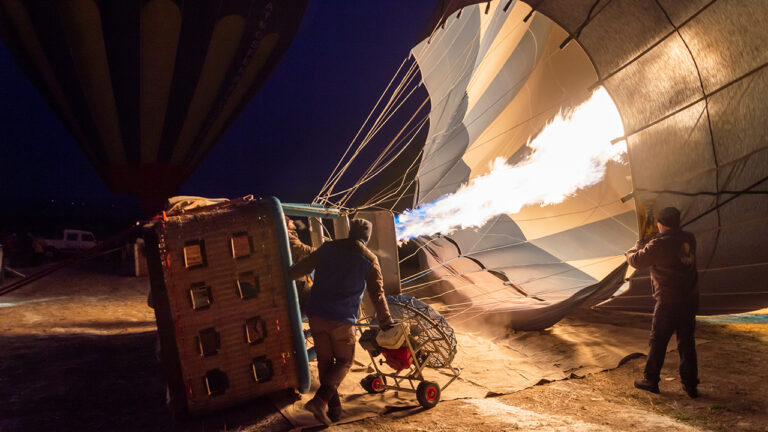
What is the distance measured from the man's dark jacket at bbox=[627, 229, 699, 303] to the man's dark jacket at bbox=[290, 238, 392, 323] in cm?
207

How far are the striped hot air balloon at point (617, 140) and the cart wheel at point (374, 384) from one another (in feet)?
7.07

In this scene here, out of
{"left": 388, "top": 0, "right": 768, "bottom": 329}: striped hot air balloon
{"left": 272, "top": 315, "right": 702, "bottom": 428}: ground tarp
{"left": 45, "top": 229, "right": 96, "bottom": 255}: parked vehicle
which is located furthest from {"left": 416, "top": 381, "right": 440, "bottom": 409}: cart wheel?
{"left": 45, "top": 229, "right": 96, "bottom": 255}: parked vehicle

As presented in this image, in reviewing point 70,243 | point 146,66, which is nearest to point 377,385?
point 146,66

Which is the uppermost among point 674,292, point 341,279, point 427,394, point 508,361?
point 341,279

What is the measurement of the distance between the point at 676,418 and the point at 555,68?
4307mm

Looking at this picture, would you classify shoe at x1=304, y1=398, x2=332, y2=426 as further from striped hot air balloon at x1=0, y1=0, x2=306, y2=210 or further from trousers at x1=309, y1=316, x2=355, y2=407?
striped hot air balloon at x1=0, y1=0, x2=306, y2=210

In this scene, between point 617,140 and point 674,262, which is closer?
point 674,262

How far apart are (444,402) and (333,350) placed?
0.96 metres

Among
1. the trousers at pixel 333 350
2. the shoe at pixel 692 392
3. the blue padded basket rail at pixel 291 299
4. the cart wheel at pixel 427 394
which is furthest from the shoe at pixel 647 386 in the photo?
the blue padded basket rail at pixel 291 299

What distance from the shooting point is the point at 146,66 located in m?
13.2

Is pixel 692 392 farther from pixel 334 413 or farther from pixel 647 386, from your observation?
pixel 334 413

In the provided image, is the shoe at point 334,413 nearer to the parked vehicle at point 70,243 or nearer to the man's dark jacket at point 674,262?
the man's dark jacket at point 674,262

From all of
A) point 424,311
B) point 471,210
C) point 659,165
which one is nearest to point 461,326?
point 471,210

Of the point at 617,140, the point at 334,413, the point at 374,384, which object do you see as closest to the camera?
the point at 334,413
